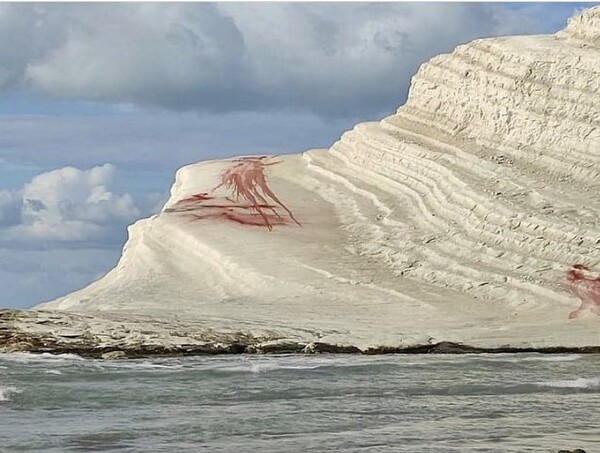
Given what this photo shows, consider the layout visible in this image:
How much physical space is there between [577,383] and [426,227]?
13834 millimetres

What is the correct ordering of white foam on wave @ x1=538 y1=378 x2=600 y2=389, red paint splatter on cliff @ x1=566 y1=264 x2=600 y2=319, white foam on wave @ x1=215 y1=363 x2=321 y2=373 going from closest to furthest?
white foam on wave @ x1=538 y1=378 x2=600 y2=389 → white foam on wave @ x1=215 y1=363 x2=321 y2=373 → red paint splatter on cliff @ x1=566 y1=264 x2=600 y2=319

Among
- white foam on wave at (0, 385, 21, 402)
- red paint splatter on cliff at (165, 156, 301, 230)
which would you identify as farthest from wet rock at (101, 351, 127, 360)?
red paint splatter on cliff at (165, 156, 301, 230)

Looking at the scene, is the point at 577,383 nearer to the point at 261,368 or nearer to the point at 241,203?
the point at 261,368

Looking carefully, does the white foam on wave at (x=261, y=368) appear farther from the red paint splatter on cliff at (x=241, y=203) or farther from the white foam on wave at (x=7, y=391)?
the red paint splatter on cliff at (x=241, y=203)

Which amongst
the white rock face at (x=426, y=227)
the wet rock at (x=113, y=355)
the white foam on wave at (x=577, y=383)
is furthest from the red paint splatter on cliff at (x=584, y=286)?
the wet rock at (x=113, y=355)

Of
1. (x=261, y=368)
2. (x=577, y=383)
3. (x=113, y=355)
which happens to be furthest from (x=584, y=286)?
(x=113, y=355)

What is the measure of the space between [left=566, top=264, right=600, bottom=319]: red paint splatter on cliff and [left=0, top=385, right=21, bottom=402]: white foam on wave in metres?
14.5

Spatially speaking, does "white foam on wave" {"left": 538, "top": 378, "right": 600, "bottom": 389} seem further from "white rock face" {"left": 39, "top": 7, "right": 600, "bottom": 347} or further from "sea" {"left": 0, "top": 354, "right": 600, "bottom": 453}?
"white rock face" {"left": 39, "top": 7, "right": 600, "bottom": 347}

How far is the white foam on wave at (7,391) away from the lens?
19.1 meters

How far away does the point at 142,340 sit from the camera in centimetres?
2489

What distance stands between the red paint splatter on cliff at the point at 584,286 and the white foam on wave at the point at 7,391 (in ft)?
47.5

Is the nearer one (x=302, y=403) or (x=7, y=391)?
(x=302, y=403)

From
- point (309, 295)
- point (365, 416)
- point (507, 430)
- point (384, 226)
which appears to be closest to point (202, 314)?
point (309, 295)

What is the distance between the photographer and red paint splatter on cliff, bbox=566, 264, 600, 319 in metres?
29.0
